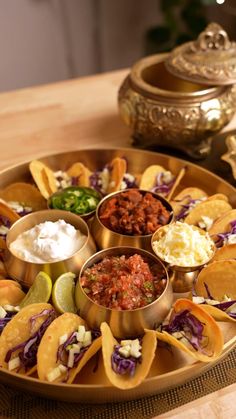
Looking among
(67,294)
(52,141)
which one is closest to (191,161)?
(52,141)

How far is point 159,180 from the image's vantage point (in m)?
1.87

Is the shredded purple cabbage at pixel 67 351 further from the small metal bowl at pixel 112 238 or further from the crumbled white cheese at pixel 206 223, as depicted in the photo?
the crumbled white cheese at pixel 206 223

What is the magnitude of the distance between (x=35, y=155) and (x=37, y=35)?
1948mm

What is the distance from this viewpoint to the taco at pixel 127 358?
3.73 ft

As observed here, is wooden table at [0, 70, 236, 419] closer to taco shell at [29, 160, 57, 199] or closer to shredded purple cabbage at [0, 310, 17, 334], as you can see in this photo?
taco shell at [29, 160, 57, 199]

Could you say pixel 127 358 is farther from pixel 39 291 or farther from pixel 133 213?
pixel 133 213

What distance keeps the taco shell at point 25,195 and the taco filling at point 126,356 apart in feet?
2.37

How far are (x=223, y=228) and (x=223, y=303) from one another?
1.06ft

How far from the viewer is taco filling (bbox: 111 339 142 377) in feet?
3.83

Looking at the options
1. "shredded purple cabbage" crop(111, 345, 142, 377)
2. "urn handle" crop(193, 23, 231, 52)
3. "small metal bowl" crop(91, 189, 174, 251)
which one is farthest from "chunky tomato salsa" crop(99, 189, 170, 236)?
"urn handle" crop(193, 23, 231, 52)

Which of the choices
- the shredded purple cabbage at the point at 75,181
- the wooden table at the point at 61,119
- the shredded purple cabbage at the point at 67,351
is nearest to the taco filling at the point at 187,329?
the shredded purple cabbage at the point at 67,351

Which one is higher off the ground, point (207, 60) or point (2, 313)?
point (207, 60)

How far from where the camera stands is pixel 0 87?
12.7ft

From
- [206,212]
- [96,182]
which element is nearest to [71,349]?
[206,212]
